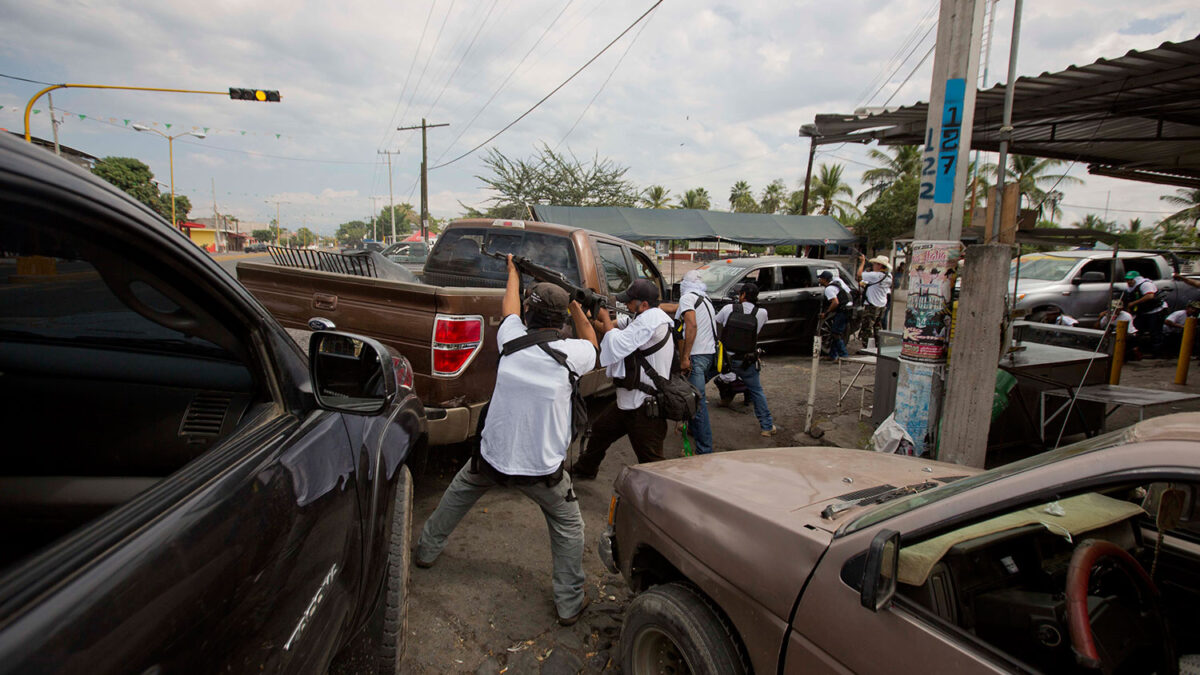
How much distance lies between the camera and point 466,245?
5.45 meters

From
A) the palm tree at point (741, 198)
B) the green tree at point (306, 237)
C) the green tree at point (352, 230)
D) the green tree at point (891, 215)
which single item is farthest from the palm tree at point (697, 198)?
the green tree at point (352, 230)

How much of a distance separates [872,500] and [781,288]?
8.47 m

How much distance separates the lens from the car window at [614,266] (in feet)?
18.0

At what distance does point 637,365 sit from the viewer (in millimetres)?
3908

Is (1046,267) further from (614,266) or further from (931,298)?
(614,266)

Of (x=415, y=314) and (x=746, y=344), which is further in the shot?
(x=746, y=344)

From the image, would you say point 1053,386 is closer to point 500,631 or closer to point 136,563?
point 500,631

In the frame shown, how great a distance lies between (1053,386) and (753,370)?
2472 millimetres

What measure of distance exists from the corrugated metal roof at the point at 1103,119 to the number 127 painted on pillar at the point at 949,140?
96cm

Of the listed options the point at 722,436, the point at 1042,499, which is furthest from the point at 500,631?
the point at 722,436

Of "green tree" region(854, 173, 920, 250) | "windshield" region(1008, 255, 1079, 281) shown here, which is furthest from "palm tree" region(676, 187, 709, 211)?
"windshield" region(1008, 255, 1079, 281)

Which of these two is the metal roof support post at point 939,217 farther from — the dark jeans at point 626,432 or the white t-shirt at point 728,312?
the dark jeans at point 626,432

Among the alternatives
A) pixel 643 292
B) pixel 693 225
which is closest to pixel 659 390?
pixel 643 292

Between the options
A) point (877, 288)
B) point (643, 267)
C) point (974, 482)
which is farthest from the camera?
point (877, 288)
